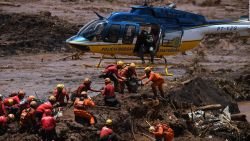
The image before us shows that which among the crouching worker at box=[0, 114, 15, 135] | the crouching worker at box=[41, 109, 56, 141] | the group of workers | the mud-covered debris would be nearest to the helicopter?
the mud-covered debris

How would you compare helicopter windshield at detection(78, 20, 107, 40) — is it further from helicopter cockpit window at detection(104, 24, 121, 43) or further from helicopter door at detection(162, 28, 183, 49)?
helicopter door at detection(162, 28, 183, 49)

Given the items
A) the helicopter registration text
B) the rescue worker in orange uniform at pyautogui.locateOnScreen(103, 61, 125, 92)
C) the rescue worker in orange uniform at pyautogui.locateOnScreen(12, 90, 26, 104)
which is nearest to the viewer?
the rescue worker in orange uniform at pyautogui.locateOnScreen(12, 90, 26, 104)

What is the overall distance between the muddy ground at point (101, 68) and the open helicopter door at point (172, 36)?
1.56m

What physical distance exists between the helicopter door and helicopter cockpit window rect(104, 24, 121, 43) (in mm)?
2392

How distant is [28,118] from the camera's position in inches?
642

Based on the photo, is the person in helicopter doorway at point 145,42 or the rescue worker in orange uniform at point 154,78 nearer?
the rescue worker in orange uniform at point 154,78

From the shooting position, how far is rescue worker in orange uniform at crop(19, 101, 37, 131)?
1630 centimetres

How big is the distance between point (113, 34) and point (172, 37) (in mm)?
3110

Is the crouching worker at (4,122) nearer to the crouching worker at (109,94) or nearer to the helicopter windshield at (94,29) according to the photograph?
the crouching worker at (109,94)

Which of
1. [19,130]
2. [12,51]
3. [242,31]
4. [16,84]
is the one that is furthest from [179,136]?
[12,51]

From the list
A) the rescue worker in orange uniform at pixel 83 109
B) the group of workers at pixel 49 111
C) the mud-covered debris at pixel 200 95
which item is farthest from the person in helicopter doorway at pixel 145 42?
the rescue worker in orange uniform at pixel 83 109

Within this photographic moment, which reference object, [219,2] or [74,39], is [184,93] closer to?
[74,39]

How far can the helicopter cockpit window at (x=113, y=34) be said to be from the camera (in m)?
25.1

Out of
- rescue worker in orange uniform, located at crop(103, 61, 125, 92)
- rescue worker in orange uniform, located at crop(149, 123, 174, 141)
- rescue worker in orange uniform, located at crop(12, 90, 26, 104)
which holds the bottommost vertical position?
rescue worker in orange uniform, located at crop(149, 123, 174, 141)
